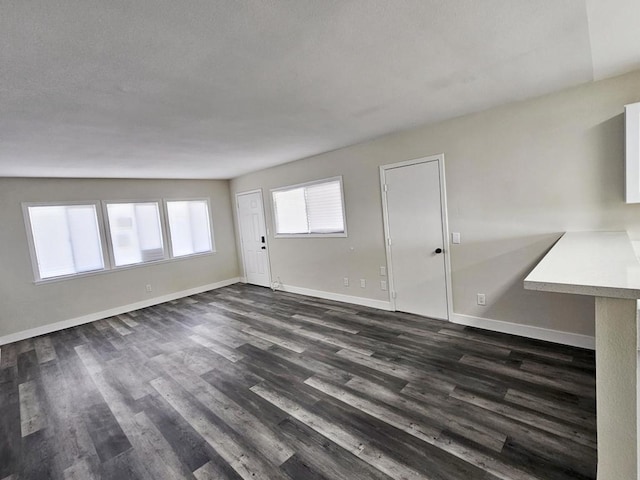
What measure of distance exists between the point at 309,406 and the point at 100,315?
4790 millimetres

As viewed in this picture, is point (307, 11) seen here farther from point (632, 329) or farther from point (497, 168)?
point (497, 168)

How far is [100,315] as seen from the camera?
207 inches

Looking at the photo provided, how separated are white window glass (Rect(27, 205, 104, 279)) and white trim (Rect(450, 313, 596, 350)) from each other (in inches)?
234

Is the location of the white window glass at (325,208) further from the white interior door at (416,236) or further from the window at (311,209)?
the white interior door at (416,236)

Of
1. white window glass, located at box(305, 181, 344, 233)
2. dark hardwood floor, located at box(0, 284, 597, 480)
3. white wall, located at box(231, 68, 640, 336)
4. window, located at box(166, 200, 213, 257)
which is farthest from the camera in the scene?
window, located at box(166, 200, 213, 257)

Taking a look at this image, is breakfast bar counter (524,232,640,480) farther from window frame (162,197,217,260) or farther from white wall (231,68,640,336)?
window frame (162,197,217,260)

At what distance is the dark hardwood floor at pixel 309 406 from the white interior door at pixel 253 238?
260 cm

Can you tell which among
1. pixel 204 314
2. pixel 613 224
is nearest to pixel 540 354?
pixel 613 224

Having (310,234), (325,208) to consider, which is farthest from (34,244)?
(325,208)

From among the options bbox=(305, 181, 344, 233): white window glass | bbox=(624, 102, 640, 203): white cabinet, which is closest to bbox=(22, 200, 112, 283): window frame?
bbox=(305, 181, 344, 233): white window glass

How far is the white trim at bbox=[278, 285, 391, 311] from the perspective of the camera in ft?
14.5

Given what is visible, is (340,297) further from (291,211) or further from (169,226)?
(169,226)

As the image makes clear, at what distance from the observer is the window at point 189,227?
6234 mm

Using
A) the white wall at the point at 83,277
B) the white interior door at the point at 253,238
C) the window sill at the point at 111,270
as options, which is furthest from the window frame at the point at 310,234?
the window sill at the point at 111,270
